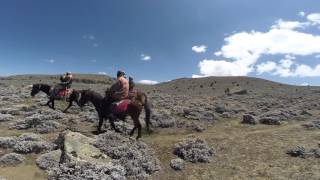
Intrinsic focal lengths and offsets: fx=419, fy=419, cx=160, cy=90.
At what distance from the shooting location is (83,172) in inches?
600

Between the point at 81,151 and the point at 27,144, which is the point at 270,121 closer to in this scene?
the point at 81,151

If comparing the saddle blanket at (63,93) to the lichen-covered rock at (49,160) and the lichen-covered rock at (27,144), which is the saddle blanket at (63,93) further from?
the lichen-covered rock at (49,160)

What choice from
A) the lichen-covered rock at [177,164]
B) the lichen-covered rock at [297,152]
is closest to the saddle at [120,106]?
the lichen-covered rock at [177,164]

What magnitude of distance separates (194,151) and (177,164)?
1471 millimetres

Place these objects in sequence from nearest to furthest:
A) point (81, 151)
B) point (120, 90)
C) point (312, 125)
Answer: point (81, 151) → point (120, 90) → point (312, 125)

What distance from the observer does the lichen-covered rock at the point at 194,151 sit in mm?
18797

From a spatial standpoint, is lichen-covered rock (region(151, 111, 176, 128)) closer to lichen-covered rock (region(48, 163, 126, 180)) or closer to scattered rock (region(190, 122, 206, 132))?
scattered rock (region(190, 122, 206, 132))

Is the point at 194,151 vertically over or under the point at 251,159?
over

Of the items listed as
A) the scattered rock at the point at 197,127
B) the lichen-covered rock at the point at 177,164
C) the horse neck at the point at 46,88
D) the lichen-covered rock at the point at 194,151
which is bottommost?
the lichen-covered rock at the point at 177,164

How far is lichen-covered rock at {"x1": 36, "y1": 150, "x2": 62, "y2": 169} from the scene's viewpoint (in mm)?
16522

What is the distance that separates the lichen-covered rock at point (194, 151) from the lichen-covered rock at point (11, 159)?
679 centimetres

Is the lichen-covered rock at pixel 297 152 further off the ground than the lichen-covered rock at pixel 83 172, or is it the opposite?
the lichen-covered rock at pixel 297 152

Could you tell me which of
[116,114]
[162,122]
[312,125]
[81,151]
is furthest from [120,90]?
[312,125]

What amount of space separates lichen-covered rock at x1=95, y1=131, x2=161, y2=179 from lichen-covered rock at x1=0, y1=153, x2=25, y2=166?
10.5 ft
